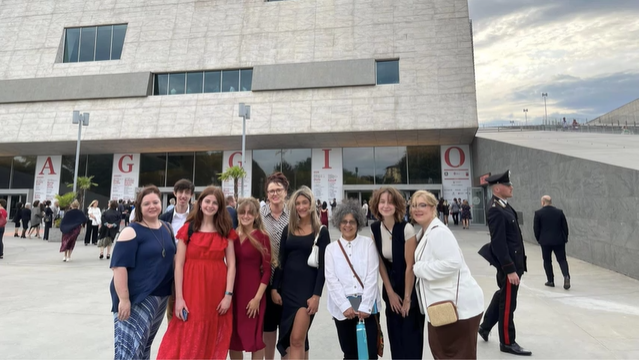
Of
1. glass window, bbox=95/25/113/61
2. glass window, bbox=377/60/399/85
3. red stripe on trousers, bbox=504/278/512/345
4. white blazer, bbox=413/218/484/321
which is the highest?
glass window, bbox=95/25/113/61

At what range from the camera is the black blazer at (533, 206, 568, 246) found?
20.0 ft

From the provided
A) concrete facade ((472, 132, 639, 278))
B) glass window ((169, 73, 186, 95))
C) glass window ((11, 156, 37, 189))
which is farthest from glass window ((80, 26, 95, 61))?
concrete facade ((472, 132, 639, 278))

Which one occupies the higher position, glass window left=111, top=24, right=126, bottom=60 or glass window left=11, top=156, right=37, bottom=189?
glass window left=111, top=24, right=126, bottom=60

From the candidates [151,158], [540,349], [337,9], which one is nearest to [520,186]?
[540,349]

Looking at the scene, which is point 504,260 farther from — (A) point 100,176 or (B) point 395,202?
(A) point 100,176

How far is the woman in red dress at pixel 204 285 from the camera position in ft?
8.24

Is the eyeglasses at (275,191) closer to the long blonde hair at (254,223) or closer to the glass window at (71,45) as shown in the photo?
the long blonde hair at (254,223)

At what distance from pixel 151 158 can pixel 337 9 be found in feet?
57.5

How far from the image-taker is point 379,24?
68.3 feet

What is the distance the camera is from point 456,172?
856 inches

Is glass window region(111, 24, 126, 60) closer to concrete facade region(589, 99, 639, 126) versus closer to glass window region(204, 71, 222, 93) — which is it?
glass window region(204, 71, 222, 93)

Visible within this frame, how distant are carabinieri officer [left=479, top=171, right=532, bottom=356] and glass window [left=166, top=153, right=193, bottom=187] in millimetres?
23691

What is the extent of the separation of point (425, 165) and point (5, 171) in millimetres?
33090

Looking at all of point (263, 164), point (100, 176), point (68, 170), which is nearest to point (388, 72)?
point (263, 164)
